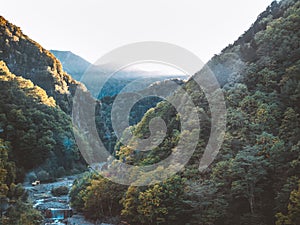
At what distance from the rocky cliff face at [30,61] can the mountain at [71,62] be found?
4330cm

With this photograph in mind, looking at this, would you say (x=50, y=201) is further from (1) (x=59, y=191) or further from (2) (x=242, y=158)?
(2) (x=242, y=158)

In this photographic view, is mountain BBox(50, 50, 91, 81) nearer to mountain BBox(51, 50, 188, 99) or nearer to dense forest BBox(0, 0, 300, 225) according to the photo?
mountain BBox(51, 50, 188, 99)

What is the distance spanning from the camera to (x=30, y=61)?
5612 cm

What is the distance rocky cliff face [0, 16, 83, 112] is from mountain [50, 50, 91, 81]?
43.3 m

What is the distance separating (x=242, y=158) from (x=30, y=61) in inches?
1947

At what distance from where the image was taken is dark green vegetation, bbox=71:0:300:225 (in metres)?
14.4

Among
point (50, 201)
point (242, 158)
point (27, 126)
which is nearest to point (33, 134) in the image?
point (27, 126)

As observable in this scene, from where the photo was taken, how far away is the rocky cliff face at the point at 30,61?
51.6 metres

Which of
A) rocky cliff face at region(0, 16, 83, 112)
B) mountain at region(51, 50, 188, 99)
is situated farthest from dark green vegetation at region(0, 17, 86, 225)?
mountain at region(51, 50, 188, 99)

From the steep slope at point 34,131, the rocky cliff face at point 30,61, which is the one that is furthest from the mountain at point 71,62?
the steep slope at point 34,131

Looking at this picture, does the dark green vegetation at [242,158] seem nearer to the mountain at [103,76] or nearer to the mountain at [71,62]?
the mountain at [103,76]

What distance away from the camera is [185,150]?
1844 cm

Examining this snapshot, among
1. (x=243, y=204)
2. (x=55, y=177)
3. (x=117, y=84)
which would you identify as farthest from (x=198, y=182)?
(x=117, y=84)

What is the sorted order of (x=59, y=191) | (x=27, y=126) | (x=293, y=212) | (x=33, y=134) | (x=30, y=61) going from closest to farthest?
(x=293, y=212)
(x=59, y=191)
(x=33, y=134)
(x=27, y=126)
(x=30, y=61)
